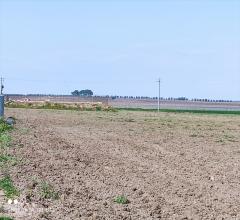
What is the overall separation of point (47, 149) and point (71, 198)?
262 inches

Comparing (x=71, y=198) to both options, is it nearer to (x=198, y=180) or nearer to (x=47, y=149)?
(x=198, y=180)

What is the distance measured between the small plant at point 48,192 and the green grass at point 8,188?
47 centimetres

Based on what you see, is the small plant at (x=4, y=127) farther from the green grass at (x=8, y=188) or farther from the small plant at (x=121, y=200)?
the small plant at (x=121, y=200)

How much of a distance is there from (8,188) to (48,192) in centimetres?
78

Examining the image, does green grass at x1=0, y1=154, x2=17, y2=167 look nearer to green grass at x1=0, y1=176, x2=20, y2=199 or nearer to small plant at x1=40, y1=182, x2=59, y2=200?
green grass at x1=0, y1=176, x2=20, y2=199

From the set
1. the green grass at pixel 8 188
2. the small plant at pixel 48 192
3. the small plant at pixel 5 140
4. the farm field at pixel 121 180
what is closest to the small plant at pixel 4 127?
the farm field at pixel 121 180

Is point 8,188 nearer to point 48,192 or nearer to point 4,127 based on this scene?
point 48,192

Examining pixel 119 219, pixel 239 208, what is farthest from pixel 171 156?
pixel 119 219

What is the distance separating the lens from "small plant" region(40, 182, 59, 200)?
11328mm

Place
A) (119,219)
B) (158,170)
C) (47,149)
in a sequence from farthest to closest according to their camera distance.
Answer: (47,149), (158,170), (119,219)

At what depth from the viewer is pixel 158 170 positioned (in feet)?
49.8

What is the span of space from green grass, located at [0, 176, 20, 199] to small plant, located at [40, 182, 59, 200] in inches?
18.5

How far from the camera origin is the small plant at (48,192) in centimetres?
1133

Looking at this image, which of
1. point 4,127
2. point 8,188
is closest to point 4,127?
point 4,127
